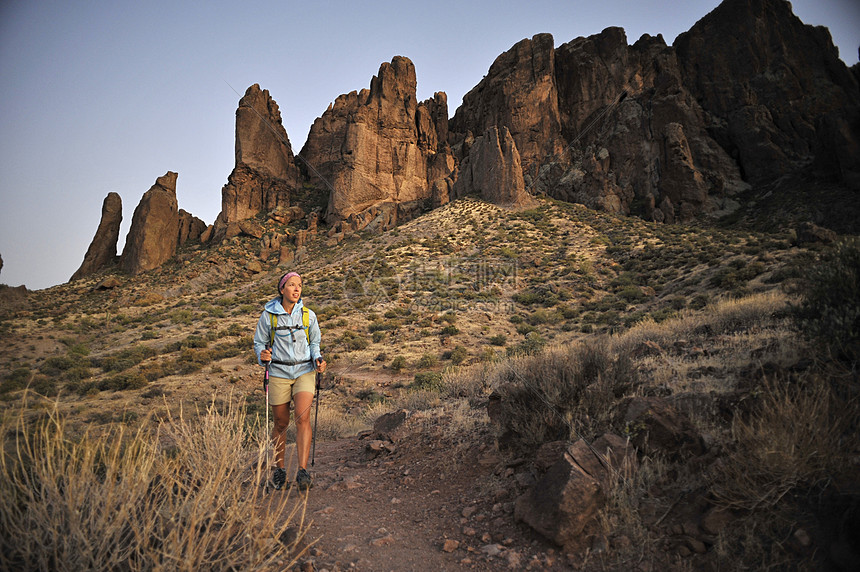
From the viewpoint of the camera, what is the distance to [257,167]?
52844 millimetres

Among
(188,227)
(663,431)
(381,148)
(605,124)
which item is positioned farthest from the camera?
(381,148)

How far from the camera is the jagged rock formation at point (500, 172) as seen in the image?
35.7 meters

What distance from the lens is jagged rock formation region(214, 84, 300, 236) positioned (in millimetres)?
50500

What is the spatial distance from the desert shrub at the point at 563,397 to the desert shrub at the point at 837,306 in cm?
150

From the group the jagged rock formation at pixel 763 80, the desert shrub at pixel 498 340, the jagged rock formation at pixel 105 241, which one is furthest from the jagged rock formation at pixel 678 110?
the jagged rock formation at pixel 105 241

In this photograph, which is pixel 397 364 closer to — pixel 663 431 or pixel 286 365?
pixel 286 365

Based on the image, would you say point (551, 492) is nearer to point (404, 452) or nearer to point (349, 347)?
point (404, 452)

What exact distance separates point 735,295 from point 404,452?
42.2 ft

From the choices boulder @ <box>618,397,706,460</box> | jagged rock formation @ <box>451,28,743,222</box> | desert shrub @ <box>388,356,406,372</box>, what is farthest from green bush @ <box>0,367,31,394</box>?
jagged rock formation @ <box>451,28,743,222</box>

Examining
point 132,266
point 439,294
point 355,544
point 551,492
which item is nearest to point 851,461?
point 551,492

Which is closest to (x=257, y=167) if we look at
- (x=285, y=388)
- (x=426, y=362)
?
(x=426, y=362)

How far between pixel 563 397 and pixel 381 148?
52849 millimetres

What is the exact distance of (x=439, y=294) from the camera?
2136 centimetres

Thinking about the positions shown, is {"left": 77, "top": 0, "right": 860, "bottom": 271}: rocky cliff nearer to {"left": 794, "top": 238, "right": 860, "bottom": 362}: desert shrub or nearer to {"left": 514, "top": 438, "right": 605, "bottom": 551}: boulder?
{"left": 794, "top": 238, "right": 860, "bottom": 362}: desert shrub
